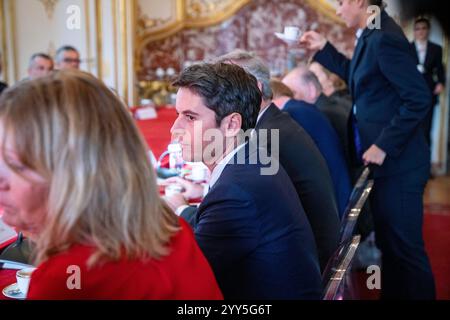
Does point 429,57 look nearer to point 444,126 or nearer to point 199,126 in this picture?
point 444,126

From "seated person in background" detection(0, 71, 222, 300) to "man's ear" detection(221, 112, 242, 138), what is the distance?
0.60m

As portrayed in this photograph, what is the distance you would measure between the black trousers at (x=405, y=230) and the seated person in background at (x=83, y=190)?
1.79m

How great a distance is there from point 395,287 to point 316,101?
1.23m

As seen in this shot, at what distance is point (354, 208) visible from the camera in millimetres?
1803

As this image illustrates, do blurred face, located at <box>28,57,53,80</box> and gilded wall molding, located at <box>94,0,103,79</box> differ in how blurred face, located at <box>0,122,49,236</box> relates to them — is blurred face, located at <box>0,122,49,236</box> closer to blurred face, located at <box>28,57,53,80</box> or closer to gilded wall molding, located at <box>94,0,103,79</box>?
blurred face, located at <box>28,57,53,80</box>

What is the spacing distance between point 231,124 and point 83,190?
70 cm

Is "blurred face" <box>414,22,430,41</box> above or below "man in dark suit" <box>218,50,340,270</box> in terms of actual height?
above

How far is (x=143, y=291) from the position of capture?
820mm

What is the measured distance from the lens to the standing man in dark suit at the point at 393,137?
237 cm

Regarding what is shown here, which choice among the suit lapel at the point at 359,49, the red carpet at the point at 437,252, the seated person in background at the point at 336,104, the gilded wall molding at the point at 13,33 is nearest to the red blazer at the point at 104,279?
the suit lapel at the point at 359,49

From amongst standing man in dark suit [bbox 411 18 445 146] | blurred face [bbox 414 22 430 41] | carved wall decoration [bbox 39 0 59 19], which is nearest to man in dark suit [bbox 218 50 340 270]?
standing man in dark suit [bbox 411 18 445 146]

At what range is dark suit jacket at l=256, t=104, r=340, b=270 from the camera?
1.93 metres

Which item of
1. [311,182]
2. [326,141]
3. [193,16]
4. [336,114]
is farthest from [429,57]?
[311,182]
